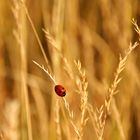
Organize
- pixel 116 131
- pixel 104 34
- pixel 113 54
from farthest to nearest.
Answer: pixel 104 34
pixel 113 54
pixel 116 131

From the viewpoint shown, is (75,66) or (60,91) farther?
(75,66)

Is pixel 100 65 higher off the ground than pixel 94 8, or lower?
lower

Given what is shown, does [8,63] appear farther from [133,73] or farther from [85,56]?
[133,73]

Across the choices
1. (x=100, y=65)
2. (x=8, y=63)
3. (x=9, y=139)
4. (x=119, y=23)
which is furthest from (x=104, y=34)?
(x=9, y=139)

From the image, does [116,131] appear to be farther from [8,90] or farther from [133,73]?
[8,90]

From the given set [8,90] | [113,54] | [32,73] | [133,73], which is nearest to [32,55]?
[32,73]

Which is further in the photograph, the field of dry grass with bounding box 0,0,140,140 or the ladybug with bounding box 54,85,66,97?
the field of dry grass with bounding box 0,0,140,140

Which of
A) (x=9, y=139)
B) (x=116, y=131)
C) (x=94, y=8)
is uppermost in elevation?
(x=94, y=8)

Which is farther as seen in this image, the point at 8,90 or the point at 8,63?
the point at 8,63

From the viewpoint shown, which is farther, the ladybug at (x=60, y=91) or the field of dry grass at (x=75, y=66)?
the field of dry grass at (x=75, y=66)

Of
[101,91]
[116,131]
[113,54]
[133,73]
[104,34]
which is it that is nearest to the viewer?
[116,131]
